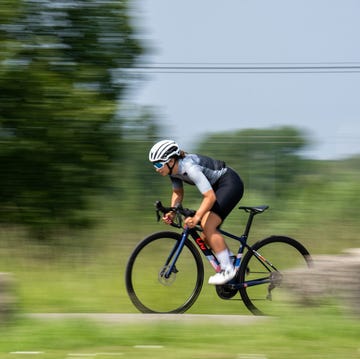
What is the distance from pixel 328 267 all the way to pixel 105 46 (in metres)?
5.25

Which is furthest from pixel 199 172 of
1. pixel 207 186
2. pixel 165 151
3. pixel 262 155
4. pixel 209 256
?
pixel 262 155

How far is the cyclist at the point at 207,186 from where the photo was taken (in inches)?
280

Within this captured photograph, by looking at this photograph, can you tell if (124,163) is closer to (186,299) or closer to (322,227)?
(322,227)

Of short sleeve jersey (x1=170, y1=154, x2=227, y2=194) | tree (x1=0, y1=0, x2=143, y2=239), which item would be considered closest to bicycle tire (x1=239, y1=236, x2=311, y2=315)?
short sleeve jersey (x1=170, y1=154, x2=227, y2=194)

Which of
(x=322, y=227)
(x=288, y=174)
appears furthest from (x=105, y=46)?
(x=322, y=227)

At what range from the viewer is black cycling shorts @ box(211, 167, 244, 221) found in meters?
7.34

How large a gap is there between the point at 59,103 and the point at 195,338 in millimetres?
4971

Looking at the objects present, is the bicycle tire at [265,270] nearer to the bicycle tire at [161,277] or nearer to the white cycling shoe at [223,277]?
the white cycling shoe at [223,277]

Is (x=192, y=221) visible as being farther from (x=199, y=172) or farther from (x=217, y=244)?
(x=199, y=172)

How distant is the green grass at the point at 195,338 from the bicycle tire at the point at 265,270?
1.10 meters

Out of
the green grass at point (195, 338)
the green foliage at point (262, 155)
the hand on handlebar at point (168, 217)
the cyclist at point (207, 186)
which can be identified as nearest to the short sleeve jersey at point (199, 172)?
the cyclist at point (207, 186)

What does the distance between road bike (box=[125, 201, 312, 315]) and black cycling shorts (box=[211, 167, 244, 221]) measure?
0.13m

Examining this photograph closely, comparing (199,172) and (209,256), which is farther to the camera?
(209,256)

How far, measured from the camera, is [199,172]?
7098mm
